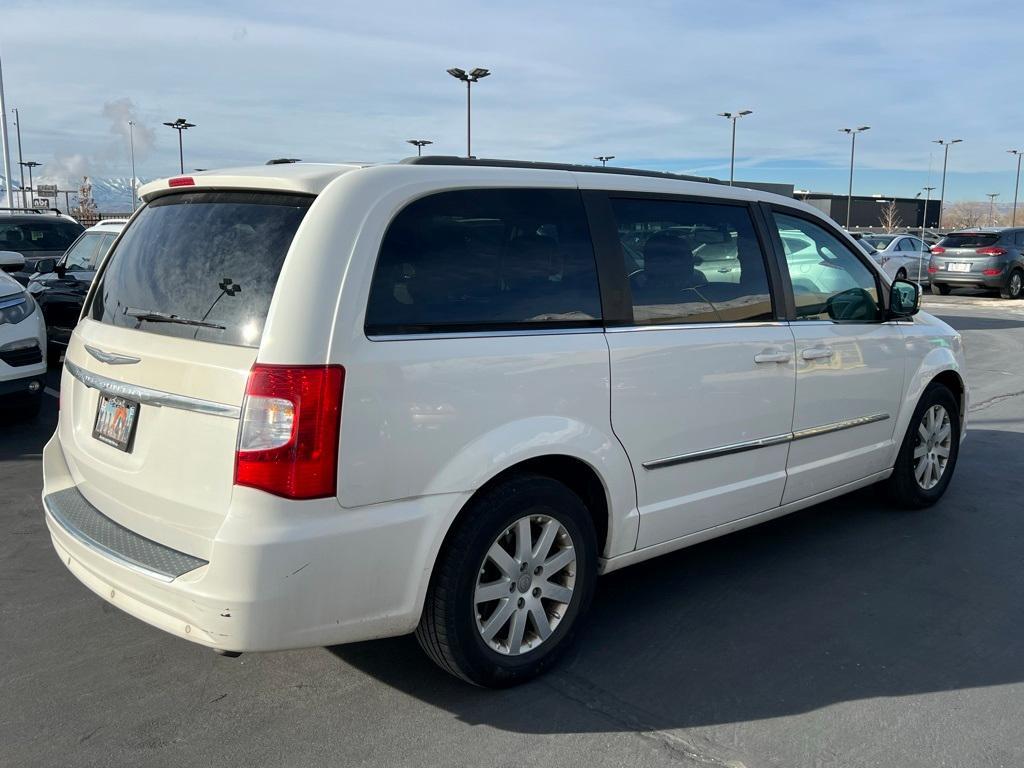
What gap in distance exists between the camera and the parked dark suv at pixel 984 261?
2092 centimetres

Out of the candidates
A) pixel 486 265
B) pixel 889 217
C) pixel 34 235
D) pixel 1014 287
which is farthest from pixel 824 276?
pixel 889 217

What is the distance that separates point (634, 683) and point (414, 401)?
1.35 meters

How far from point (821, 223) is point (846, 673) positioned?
2.34m

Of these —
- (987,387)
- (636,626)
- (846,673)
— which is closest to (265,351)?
(636,626)

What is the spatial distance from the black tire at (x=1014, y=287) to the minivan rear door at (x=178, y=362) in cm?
2205

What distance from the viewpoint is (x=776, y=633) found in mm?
3664

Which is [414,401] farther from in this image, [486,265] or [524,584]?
[524,584]

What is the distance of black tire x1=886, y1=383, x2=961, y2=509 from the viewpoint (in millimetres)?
5094

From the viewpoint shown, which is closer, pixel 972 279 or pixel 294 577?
pixel 294 577

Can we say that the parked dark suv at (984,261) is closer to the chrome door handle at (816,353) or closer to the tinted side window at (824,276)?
the tinted side window at (824,276)

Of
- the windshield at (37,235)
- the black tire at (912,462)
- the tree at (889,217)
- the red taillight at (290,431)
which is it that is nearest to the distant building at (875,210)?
the tree at (889,217)

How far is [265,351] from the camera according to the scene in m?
2.63

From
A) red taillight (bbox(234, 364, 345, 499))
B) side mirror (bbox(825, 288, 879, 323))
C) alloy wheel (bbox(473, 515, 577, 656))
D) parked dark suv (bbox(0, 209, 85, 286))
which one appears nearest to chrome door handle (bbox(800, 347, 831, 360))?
side mirror (bbox(825, 288, 879, 323))

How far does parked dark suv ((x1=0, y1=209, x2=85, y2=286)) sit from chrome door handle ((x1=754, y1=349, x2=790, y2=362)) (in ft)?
34.8
